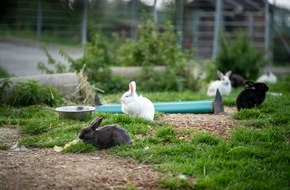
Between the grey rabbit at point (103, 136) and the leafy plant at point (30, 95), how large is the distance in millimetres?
2722

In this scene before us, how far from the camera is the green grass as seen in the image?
425cm

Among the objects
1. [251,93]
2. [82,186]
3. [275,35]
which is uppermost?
[275,35]

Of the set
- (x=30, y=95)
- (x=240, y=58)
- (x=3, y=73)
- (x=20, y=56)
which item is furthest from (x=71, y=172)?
(x=240, y=58)

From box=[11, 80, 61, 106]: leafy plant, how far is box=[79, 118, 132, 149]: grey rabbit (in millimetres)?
2722

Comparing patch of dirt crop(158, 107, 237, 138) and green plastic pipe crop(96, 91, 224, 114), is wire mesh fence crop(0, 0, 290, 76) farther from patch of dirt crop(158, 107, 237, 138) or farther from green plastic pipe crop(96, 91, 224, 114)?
patch of dirt crop(158, 107, 237, 138)

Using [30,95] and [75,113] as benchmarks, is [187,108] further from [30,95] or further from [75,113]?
[30,95]

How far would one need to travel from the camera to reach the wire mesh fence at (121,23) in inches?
434

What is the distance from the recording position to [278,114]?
665 cm

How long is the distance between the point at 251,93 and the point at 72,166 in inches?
149

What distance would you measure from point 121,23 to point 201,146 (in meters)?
10.6

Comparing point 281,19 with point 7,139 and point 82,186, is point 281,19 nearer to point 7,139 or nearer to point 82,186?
point 7,139

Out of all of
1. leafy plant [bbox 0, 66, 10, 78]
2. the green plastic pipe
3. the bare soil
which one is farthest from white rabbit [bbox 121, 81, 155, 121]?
leafy plant [bbox 0, 66, 10, 78]

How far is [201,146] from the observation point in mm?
5172

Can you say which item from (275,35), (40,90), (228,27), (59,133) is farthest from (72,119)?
(228,27)
